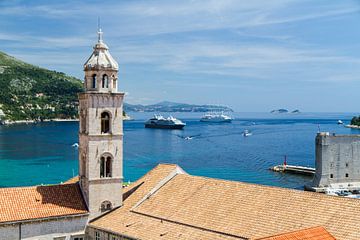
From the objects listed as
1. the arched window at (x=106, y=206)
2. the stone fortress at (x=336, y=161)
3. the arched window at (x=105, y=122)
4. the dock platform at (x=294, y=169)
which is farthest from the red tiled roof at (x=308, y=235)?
the dock platform at (x=294, y=169)

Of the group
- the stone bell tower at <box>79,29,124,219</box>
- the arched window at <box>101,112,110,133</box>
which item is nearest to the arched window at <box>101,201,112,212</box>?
the stone bell tower at <box>79,29,124,219</box>

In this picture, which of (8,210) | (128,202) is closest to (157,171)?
(128,202)

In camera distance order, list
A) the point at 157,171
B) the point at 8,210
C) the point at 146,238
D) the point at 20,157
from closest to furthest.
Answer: the point at 146,238 < the point at 8,210 < the point at 157,171 < the point at 20,157

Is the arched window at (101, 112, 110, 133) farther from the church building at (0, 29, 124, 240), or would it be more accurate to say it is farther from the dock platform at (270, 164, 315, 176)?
the dock platform at (270, 164, 315, 176)

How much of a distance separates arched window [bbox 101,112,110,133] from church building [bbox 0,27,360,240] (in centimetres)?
6

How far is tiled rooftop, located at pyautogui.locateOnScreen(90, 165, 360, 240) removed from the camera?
21.3 meters

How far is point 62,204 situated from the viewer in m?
28.4

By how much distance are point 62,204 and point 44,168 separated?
56320 millimetres

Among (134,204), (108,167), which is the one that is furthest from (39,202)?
(134,204)

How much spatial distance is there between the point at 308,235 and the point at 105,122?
49.4ft

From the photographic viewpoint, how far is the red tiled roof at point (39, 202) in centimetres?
2653

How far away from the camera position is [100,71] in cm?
2881

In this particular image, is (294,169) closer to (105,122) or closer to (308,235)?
(105,122)

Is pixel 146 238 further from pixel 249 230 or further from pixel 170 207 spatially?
pixel 249 230
